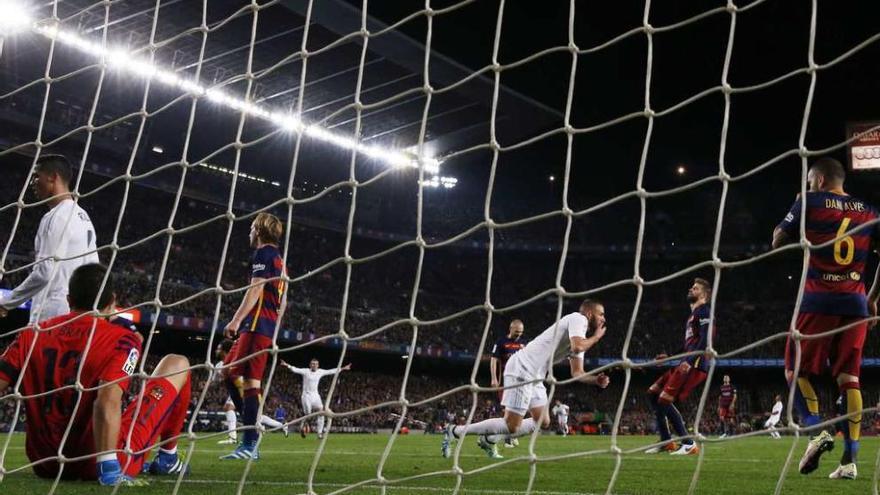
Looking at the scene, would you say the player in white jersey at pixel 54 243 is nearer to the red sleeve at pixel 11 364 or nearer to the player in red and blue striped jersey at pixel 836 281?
the red sleeve at pixel 11 364

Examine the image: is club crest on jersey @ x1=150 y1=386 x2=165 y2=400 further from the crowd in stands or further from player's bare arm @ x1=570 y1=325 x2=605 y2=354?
the crowd in stands

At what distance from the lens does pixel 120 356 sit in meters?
3.88

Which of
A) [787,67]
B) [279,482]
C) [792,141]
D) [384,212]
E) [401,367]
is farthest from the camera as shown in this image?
[384,212]

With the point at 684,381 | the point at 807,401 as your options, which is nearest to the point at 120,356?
the point at 807,401

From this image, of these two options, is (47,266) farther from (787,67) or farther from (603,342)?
(603,342)

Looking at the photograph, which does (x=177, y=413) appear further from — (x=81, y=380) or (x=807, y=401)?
(x=807, y=401)

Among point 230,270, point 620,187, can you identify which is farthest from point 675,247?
point 230,270

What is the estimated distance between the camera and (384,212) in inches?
1610

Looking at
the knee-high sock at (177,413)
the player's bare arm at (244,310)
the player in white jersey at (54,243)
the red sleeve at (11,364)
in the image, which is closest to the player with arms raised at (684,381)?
the player's bare arm at (244,310)

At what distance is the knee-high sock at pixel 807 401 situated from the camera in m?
5.52

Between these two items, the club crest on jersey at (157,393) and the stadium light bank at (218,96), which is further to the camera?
the stadium light bank at (218,96)

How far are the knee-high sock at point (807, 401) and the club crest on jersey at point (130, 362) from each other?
4.07m

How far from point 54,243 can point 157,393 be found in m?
1.16

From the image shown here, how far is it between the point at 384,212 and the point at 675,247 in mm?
14015
